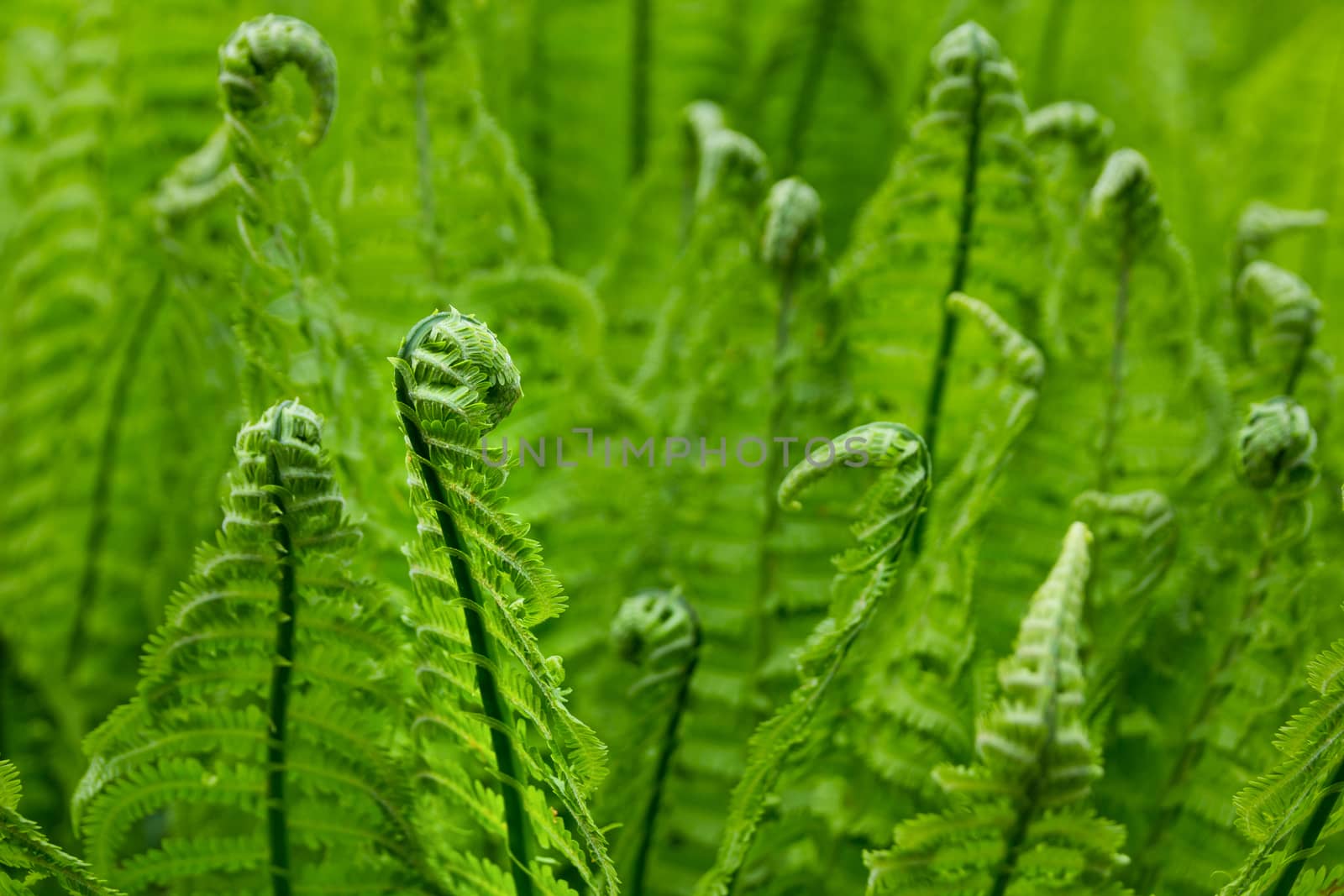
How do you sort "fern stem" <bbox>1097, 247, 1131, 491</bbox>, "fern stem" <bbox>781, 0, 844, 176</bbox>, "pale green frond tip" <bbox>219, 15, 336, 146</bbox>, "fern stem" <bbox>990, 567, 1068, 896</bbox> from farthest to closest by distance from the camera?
"fern stem" <bbox>781, 0, 844, 176</bbox> → "fern stem" <bbox>1097, 247, 1131, 491</bbox> → "pale green frond tip" <bbox>219, 15, 336, 146</bbox> → "fern stem" <bbox>990, 567, 1068, 896</bbox>

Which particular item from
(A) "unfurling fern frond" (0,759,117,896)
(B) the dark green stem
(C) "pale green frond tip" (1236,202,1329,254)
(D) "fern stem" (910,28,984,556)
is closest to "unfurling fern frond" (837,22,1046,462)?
(D) "fern stem" (910,28,984,556)

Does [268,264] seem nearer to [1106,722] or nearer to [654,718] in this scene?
[654,718]

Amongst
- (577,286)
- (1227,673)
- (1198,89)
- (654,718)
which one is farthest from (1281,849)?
(1198,89)

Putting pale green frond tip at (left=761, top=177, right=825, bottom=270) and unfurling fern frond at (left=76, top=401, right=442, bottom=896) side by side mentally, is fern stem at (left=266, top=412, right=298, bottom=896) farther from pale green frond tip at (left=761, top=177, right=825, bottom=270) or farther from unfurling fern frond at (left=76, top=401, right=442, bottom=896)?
pale green frond tip at (left=761, top=177, right=825, bottom=270)

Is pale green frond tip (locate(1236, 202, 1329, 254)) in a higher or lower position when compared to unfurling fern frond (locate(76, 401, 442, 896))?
higher

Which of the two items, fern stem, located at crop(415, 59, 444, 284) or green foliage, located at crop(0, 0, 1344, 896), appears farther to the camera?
fern stem, located at crop(415, 59, 444, 284)

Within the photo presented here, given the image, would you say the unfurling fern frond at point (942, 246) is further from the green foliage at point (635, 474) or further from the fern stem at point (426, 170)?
the fern stem at point (426, 170)

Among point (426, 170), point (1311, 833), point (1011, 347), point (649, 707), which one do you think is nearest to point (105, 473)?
point (426, 170)
